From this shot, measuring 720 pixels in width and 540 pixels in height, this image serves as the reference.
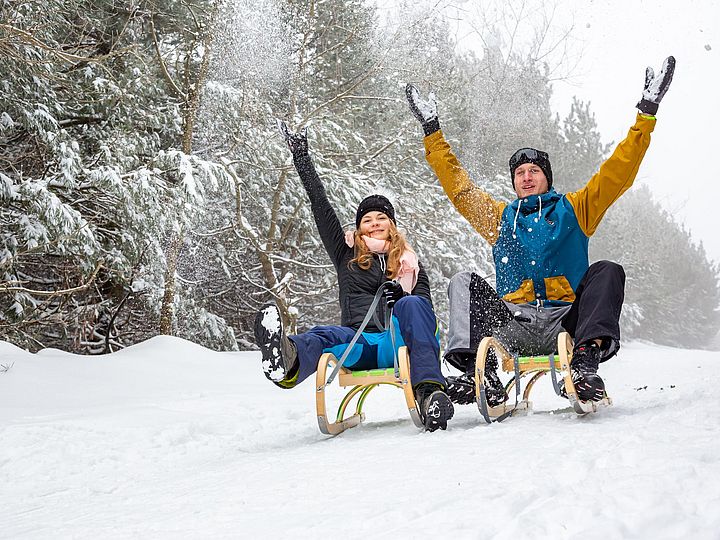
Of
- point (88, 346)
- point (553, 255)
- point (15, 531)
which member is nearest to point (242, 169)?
point (88, 346)

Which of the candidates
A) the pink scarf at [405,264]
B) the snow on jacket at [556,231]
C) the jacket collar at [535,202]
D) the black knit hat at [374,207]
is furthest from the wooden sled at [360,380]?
the jacket collar at [535,202]

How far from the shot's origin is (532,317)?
268cm

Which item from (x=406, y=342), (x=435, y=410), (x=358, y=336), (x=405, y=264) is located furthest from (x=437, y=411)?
(x=405, y=264)

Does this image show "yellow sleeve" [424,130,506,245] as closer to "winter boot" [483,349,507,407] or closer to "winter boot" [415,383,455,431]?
"winter boot" [483,349,507,407]

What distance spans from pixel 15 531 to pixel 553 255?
2192 millimetres

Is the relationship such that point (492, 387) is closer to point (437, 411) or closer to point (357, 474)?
point (437, 411)

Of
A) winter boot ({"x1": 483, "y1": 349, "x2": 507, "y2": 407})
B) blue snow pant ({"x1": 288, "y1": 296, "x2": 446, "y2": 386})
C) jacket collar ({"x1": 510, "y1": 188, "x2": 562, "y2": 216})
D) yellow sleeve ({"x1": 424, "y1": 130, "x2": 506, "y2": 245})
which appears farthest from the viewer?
yellow sleeve ({"x1": 424, "y1": 130, "x2": 506, "y2": 245})

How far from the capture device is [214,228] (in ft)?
30.7

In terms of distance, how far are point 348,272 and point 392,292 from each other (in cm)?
35

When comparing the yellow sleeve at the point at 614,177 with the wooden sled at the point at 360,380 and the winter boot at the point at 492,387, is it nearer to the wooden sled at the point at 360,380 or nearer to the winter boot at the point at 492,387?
the winter boot at the point at 492,387

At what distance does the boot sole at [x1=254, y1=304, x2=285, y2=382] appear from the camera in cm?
219

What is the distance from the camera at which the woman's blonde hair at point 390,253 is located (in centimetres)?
291

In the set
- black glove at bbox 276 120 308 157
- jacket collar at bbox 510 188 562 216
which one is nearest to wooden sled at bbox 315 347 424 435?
jacket collar at bbox 510 188 562 216

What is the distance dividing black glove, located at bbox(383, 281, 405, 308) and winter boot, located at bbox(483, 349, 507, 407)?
46cm
